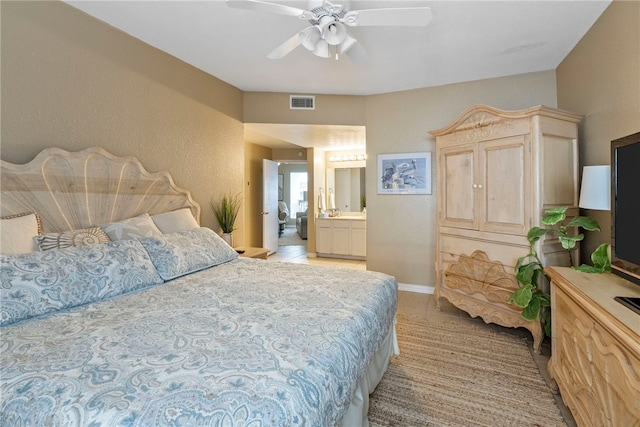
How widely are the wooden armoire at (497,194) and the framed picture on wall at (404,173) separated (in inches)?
24.0

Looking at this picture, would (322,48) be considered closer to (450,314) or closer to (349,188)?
(450,314)

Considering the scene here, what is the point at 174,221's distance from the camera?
2.68 metres

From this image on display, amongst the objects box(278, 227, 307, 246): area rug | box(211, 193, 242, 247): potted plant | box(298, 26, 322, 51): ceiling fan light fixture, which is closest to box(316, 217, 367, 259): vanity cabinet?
box(278, 227, 307, 246): area rug

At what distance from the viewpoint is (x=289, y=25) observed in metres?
2.47

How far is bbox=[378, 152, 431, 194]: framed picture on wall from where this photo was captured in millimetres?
3924

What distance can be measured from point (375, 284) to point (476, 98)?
284 cm

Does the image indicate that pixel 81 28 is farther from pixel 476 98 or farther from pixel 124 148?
pixel 476 98

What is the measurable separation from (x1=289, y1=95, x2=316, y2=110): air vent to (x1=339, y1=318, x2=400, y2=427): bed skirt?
304cm

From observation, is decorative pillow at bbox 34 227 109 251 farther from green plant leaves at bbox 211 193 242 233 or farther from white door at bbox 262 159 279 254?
white door at bbox 262 159 279 254

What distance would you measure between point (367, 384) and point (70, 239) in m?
1.93

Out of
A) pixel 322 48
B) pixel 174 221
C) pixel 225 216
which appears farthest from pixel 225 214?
pixel 322 48

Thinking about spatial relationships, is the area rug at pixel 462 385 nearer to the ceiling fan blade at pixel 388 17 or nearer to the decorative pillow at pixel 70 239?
the decorative pillow at pixel 70 239

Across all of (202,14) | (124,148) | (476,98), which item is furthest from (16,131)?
(476,98)

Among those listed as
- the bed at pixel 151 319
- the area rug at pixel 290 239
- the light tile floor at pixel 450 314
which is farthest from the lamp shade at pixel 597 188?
the area rug at pixel 290 239
